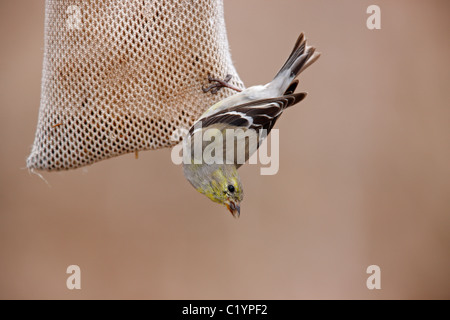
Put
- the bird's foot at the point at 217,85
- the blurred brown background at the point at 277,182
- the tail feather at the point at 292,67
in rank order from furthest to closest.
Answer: the blurred brown background at the point at 277,182, the bird's foot at the point at 217,85, the tail feather at the point at 292,67

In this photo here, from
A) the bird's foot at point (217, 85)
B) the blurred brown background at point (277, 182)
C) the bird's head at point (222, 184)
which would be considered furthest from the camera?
the blurred brown background at point (277, 182)

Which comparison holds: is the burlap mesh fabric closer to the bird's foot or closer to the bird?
the bird's foot

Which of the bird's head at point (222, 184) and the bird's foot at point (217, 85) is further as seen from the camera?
the bird's foot at point (217, 85)

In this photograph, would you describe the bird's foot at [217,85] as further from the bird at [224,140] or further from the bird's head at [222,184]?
the bird's head at [222,184]

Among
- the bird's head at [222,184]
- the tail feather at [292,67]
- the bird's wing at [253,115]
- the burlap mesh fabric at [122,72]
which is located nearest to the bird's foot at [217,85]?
the burlap mesh fabric at [122,72]

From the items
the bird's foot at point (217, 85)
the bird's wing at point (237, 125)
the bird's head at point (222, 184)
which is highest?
the bird's foot at point (217, 85)

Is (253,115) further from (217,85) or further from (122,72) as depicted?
(122,72)

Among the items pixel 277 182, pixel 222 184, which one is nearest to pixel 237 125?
pixel 222 184

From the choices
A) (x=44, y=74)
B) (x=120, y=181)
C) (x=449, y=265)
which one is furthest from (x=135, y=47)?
(x=449, y=265)
